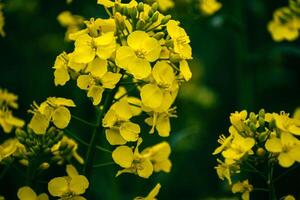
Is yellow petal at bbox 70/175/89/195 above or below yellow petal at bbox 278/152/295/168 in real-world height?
below

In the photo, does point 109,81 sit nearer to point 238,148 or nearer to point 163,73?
point 163,73

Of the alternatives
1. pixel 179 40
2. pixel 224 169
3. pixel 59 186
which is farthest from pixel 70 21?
Answer: pixel 224 169

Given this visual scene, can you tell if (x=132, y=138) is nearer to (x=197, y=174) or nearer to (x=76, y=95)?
(x=76, y=95)

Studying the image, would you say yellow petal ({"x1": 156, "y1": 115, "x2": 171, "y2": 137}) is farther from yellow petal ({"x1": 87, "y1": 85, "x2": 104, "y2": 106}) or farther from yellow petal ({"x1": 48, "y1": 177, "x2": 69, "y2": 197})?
yellow petal ({"x1": 48, "y1": 177, "x2": 69, "y2": 197})

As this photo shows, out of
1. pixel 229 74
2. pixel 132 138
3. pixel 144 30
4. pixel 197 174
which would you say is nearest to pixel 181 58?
pixel 144 30

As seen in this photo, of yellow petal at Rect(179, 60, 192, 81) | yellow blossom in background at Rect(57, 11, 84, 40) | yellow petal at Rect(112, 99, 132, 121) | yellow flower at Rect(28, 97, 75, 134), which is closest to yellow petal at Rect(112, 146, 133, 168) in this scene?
yellow petal at Rect(112, 99, 132, 121)
